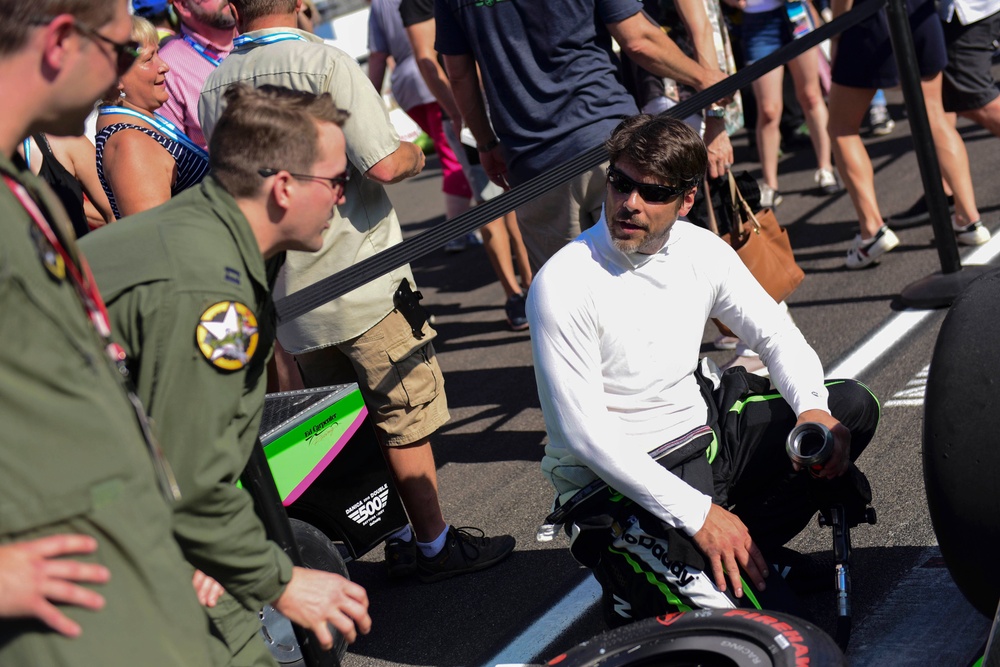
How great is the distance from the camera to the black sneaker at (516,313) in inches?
247

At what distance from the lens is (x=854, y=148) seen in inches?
233

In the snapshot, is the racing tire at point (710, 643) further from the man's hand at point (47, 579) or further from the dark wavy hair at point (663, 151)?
the man's hand at point (47, 579)

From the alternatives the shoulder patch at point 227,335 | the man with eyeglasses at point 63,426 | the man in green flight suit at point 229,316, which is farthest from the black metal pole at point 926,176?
the man with eyeglasses at point 63,426

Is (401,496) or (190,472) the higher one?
(190,472)

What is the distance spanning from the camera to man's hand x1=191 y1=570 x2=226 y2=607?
6.90 ft

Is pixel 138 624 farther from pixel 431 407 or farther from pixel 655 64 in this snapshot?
pixel 655 64

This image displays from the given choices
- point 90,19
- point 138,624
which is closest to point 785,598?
point 138,624

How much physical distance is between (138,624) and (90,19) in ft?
2.67

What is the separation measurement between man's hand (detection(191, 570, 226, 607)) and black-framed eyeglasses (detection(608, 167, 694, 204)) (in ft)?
4.98

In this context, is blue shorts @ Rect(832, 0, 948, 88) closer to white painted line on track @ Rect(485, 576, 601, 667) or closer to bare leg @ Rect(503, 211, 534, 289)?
bare leg @ Rect(503, 211, 534, 289)

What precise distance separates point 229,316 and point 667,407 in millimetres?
1559

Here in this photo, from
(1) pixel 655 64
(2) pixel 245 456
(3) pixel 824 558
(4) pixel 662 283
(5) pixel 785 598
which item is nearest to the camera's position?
(2) pixel 245 456

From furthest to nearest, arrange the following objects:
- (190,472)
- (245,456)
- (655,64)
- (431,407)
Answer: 1. (655,64)
2. (431,407)
3. (245,456)
4. (190,472)

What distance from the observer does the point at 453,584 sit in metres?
3.75
